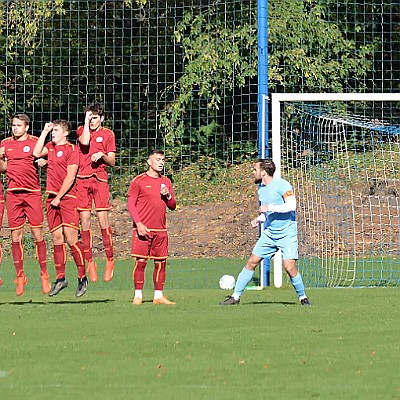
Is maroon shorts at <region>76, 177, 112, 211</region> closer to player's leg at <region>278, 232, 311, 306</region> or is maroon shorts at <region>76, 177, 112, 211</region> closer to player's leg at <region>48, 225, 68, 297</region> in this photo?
player's leg at <region>48, 225, 68, 297</region>

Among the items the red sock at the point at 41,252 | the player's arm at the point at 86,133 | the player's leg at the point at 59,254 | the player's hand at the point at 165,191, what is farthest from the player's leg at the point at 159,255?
the player's arm at the point at 86,133

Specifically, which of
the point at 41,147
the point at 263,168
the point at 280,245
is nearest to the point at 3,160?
the point at 41,147

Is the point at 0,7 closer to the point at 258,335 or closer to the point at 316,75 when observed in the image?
the point at 316,75

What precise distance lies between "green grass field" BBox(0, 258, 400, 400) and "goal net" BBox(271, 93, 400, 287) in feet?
13.4

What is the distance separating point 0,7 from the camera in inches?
902

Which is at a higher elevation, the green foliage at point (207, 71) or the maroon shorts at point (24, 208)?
the green foliage at point (207, 71)

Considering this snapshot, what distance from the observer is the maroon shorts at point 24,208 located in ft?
45.5

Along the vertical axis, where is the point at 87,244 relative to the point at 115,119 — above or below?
below

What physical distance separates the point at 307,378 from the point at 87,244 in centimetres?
821

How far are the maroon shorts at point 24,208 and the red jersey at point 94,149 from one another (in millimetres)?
1564

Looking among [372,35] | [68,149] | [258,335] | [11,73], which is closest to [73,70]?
[11,73]

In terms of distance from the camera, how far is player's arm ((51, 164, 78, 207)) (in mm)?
13523

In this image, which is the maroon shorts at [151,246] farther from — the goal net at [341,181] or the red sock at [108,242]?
the goal net at [341,181]

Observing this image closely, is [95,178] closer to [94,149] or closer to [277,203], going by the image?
[94,149]
